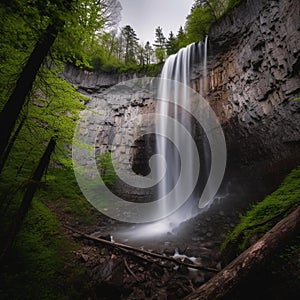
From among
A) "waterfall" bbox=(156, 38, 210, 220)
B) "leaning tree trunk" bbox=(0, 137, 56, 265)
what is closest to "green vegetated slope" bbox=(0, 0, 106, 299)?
"leaning tree trunk" bbox=(0, 137, 56, 265)

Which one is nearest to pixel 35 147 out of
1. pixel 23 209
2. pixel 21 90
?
pixel 23 209

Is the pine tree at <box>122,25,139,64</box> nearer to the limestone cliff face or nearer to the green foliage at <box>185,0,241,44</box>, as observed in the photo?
the green foliage at <box>185,0,241,44</box>

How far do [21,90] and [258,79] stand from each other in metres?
11.1

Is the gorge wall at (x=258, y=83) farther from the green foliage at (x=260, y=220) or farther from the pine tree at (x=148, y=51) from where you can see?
the pine tree at (x=148, y=51)

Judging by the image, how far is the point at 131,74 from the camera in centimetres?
1891

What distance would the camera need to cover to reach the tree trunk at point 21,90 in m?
2.76

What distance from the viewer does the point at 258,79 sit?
32.9ft

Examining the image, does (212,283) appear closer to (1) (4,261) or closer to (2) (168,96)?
(1) (4,261)

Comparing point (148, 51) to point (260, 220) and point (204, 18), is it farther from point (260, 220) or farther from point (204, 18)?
point (260, 220)

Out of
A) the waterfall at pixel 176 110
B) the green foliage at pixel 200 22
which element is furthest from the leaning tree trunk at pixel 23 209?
the green foliage at pixel 200 22

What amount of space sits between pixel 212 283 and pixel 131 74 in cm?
1929

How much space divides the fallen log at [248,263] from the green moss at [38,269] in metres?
2.59

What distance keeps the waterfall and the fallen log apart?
11.8 metres

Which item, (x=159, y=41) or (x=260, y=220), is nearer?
(x=260, y=220)
